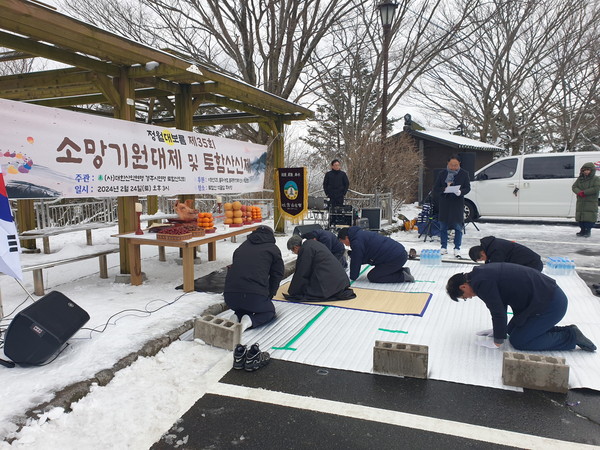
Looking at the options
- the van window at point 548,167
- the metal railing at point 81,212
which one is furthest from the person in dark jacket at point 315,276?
the van window at point 548,167

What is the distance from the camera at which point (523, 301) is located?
11.3 feet

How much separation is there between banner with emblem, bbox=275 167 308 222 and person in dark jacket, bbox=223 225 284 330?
471cm

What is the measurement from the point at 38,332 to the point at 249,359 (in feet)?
5.25

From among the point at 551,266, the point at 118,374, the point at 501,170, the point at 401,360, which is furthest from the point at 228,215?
the point at 501,170

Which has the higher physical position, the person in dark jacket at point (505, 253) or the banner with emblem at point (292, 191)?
the banner with emblem at point (292, 191)

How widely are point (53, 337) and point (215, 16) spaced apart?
1542cm

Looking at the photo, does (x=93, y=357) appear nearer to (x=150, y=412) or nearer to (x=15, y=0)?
(x=150, y=412)

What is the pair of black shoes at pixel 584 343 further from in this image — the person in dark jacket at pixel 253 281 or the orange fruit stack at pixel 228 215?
the orange fruit stack at pixel 228 215

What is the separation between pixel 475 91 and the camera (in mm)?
25797

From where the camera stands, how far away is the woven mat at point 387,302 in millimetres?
4766

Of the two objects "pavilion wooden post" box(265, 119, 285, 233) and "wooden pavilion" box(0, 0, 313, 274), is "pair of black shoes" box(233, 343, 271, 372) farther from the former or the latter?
"pavilion wooden post" box(265, 119, 285, 233)

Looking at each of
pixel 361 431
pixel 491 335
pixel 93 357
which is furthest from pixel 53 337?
pixel 491 335

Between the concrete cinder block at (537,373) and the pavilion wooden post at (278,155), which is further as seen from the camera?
the pavilion wooden post at (278,155)

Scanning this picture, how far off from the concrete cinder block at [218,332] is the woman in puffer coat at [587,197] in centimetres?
918
